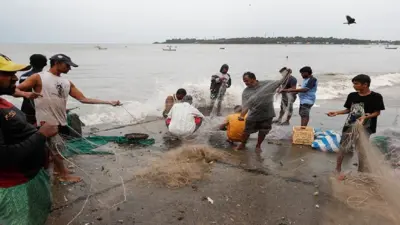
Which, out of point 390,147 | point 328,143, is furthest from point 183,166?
point 390,147

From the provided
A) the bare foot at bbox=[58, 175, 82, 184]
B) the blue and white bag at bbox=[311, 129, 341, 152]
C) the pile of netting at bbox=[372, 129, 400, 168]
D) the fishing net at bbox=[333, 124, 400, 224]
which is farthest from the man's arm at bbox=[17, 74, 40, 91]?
the blue and white bag at bbox=[311, 129, 341, 152]

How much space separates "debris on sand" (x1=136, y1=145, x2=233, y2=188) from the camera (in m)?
4.87

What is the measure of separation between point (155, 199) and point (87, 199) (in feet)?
2.70

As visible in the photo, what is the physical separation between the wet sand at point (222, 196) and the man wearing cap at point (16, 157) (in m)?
1.42

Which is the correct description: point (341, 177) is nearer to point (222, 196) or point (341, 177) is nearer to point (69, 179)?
point (222, 196)

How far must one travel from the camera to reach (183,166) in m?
5.16

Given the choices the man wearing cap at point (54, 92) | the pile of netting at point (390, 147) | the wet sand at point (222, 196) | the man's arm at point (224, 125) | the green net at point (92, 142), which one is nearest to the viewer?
the wet sand at point (222, 196)

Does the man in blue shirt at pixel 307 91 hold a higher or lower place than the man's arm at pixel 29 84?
lower

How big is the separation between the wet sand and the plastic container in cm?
85

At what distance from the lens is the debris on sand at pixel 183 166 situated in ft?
16.0

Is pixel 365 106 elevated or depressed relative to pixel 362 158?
elevated

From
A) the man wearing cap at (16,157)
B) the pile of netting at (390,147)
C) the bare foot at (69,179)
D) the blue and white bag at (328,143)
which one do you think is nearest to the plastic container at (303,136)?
the blue and white bag at (328,143)

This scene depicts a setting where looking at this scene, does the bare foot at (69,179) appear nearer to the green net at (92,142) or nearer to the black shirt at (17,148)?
the green net at (92,142)

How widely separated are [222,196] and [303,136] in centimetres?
325
